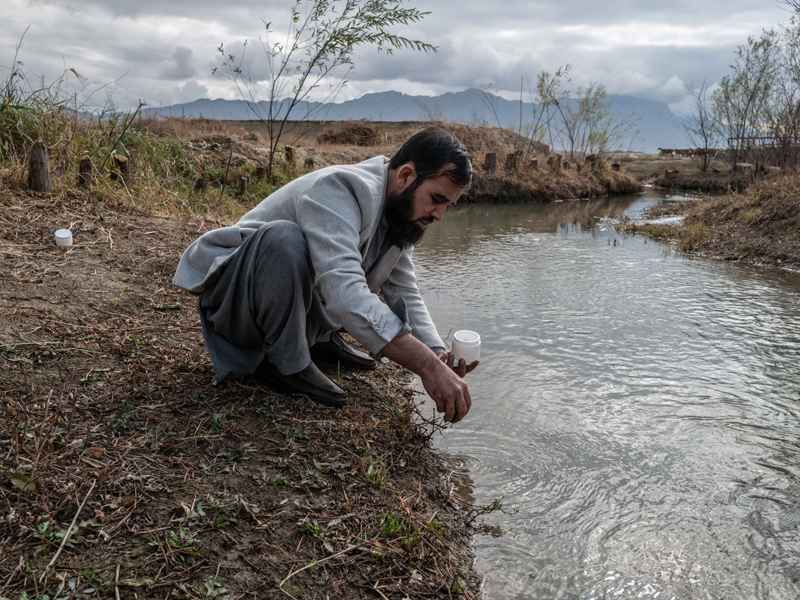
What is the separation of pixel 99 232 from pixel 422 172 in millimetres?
3015

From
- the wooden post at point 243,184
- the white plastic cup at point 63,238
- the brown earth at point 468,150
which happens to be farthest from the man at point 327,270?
the brown earth at point 468,150

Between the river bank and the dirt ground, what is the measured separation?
5.66m

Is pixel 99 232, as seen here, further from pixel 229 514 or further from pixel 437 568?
pixel 437 568

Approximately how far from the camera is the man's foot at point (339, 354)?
108 inches

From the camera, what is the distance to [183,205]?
564 centimetres

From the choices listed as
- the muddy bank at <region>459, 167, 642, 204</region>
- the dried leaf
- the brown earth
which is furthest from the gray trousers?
the muddy bank at <region>459, 167, 642, 204</region>

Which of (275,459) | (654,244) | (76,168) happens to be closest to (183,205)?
(76,168)

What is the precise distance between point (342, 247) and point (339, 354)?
103 centimetres

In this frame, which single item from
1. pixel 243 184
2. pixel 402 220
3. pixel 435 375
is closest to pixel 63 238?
pixel 402 220

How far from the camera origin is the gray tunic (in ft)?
5.78

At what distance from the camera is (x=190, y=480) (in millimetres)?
1618

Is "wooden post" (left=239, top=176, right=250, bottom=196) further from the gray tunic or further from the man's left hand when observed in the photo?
the man's left hand

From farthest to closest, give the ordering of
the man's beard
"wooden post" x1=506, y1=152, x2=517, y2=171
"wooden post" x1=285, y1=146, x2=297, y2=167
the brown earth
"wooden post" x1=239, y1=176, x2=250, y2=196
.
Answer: "wooden post" x1=506, y1=152, x2=517, y2=171
the brown earth
"wooden post" x1=285, y1=146, x2=297, y2=167
"wooden post" x1=239, y1=176, x2=250, y2=196
the man's beard

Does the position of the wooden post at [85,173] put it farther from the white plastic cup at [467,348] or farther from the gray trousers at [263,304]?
the white plastic cup at [467,348]
